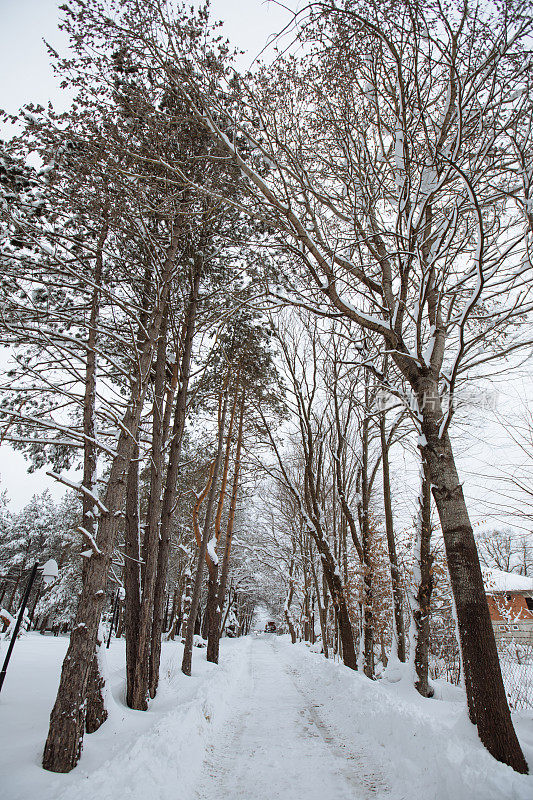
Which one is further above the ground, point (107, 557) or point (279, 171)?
point (279, 171)

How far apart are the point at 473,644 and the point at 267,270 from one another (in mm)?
4822

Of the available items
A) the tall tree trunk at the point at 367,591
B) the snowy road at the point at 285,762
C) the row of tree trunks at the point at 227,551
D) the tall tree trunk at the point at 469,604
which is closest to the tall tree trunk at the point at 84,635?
the snowy road at the point at 285,762

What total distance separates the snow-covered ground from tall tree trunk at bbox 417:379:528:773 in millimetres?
174

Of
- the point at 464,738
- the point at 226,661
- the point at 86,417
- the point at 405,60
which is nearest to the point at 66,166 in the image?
the point at 86,417

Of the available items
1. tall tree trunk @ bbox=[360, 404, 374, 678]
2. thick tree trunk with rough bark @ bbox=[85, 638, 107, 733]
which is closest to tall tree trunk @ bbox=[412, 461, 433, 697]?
tall tree trunk @ bbox=[360, 404, 374, 678]

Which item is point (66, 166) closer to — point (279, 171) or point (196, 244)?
point (196, 244)

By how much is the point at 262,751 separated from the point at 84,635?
2.62m

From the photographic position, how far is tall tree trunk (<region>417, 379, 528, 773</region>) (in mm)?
2875

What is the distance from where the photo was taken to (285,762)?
3.95 m

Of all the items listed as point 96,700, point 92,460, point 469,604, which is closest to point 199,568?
point 96,700

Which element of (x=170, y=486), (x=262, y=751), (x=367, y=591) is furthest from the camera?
(x=367, y=591)

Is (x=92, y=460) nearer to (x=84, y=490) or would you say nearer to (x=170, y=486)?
(x=84, y=490)

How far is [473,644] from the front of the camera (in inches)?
124

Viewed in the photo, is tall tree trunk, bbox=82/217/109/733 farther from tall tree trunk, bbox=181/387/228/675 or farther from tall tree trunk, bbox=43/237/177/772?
tall tree trunk, bbox=181/387/228/675
